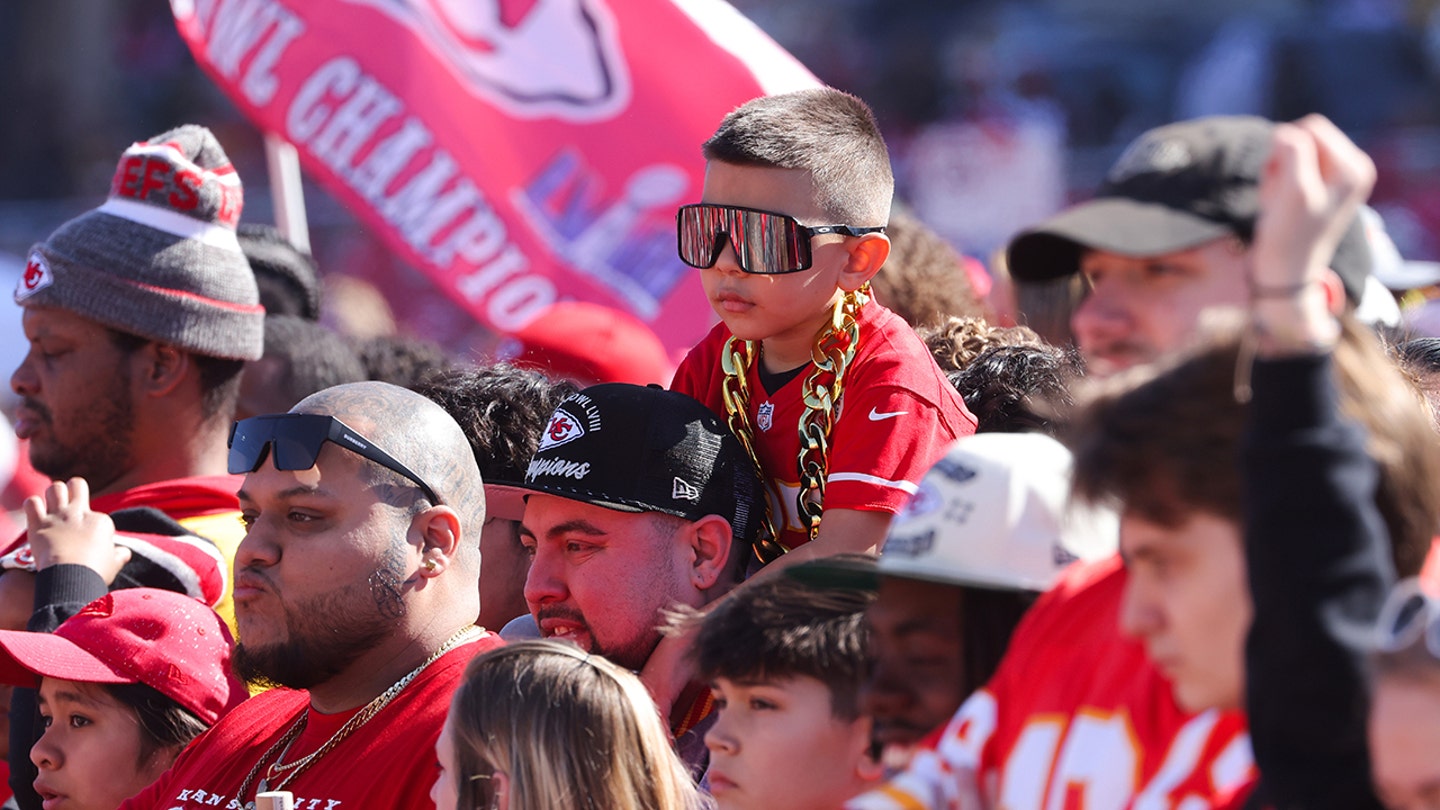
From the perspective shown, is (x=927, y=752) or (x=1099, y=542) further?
(x=1099, y=542)

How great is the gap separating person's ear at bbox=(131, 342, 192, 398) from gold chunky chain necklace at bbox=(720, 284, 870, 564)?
5.95 feet

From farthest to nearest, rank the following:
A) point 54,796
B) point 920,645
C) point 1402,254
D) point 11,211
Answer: point 11,211 < point 1402,254 < point 54,796 < point 920,645

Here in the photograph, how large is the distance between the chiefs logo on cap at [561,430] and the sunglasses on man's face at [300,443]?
0.30 metres

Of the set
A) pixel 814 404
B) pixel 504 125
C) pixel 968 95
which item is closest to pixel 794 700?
pixel 814 404

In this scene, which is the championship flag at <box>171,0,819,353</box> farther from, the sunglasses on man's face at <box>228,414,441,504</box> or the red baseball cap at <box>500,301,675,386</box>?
the sunglasses on man's face at <box>228,414,441,504</box>

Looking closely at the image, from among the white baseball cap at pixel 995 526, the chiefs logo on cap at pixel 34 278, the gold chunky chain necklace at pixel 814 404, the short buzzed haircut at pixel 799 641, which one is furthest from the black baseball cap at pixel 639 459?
the chiefs logo on cap at pixel 34 278

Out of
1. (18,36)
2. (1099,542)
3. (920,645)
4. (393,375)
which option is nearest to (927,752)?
(920,645)

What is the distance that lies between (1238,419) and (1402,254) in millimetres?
9845

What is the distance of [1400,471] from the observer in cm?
175

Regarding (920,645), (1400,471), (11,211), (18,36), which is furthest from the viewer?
(18,36)

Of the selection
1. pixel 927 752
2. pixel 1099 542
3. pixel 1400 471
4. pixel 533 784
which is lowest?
pixel 533 784

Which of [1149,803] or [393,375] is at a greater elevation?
[1149,803]

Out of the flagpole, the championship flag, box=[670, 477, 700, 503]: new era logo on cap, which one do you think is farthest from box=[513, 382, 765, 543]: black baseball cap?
the flagpole

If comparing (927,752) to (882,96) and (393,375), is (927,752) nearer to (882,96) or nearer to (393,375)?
(393,375)
